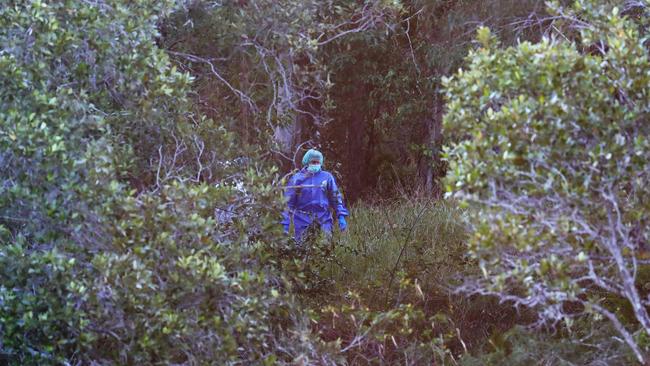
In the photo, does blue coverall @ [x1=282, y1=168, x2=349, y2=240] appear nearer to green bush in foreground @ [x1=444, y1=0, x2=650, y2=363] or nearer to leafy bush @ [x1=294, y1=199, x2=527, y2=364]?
leafy bush @ [x1=294, y1=199, x2=527, y2=364]

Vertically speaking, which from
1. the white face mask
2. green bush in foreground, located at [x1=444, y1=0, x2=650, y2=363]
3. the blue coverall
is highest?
green bush in foreground, located at [x1=444, y1=0, x2=650, y2=363]

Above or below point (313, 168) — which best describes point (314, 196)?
below

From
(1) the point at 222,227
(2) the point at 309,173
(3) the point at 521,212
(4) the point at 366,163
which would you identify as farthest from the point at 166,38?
(4) the point at 366,163

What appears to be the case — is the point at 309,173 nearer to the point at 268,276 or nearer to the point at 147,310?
the point at 268,276

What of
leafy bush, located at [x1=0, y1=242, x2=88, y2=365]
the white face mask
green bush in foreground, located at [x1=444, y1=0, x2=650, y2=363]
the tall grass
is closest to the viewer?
green bush in foreground, located at [x1=444, y1=0, x2=650, y2=363]

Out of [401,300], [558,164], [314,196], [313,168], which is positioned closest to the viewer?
[558,164]

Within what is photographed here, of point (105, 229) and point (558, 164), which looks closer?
point (558, 164)

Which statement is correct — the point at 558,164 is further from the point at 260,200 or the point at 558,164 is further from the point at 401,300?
the point at 401,300

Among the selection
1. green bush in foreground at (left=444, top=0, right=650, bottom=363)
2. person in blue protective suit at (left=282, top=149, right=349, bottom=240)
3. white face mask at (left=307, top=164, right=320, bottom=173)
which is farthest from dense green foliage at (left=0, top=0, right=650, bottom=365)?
white face mask at (left=307, top=164, right=320, bottom=173)

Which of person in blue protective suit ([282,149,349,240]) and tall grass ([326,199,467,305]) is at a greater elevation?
person in blue protective suit ([282,149,349,240])

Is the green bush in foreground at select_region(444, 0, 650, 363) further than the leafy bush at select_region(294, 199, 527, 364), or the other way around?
the leafy bush at select_region(294, 199, 527, 364)

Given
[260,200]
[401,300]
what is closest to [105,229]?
[260,200]

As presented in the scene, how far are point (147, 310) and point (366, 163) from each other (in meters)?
11.5

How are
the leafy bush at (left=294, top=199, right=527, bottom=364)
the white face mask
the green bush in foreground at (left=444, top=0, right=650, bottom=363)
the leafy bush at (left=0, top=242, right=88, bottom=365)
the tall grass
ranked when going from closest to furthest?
the green bush in foreground at (left=444, top=0, right=650, bottom=363) → the leafy bush at (left=0, top=242, right=88, bottom=365) → the leafy bush at (left=294, top=199, right=527, bottom=364) → the tall grass → the white face mask
